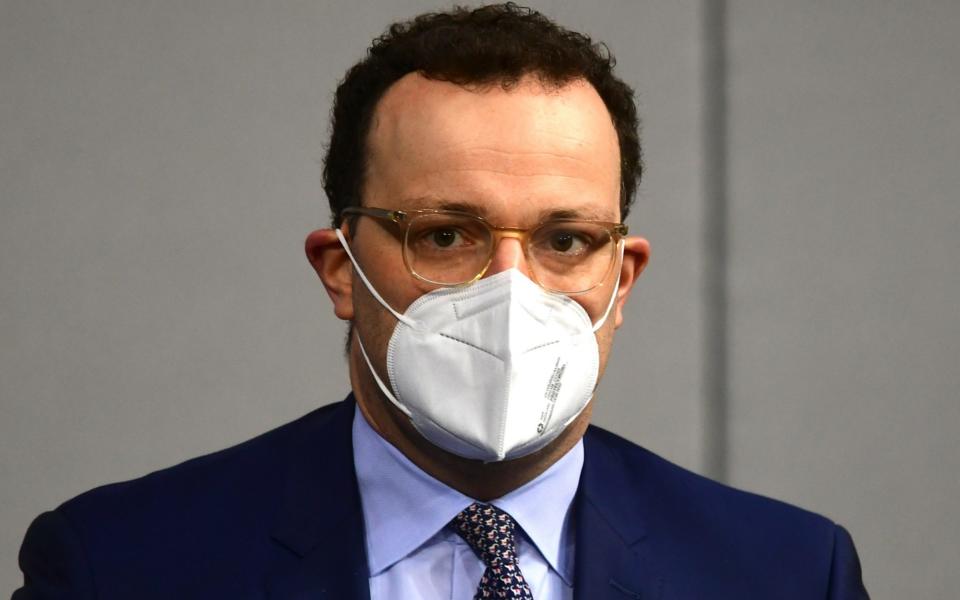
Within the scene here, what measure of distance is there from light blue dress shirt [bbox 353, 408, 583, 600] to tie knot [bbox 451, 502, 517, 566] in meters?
0.01

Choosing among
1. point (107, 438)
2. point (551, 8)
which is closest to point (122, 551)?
point (107, 438)

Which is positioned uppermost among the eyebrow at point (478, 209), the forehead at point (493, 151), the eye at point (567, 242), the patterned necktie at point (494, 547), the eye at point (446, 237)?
the forehead at point (493, 151)

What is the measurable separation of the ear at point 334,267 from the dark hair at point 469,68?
58 millimetres

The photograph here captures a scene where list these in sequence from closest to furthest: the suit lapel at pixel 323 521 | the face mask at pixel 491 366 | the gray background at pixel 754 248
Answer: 1. the face mask at pixel 491 366
2. the suit lapel at pixel 323 521
3. the gray background at pixel 754 248

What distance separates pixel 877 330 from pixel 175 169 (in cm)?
160

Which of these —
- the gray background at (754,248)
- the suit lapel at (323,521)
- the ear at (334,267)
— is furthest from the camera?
the gray background at (754,248)

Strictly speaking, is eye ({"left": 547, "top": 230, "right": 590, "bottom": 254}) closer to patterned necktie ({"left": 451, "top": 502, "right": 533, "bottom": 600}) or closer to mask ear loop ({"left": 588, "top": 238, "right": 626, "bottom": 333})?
mask ear loop ({"left": 588, "top": 238, "right": 626, "bottom": 333})

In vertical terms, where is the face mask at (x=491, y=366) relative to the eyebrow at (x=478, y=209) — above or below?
below

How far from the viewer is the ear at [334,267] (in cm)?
200

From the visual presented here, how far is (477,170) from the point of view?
1.81 m

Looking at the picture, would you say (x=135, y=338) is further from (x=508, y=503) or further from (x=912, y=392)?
(x=912, y=392)

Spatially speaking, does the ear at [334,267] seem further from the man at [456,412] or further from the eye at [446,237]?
the eye at [446,237]

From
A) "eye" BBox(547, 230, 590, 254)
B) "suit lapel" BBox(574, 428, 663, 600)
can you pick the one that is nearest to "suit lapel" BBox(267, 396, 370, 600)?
"suit lapel" BBox(574, 428, 663, 600)

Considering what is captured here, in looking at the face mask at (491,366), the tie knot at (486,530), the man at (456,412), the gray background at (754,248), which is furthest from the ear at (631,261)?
the gray background at (754,248)
